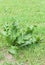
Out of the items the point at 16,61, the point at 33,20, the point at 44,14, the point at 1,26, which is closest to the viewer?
the point at 16,61

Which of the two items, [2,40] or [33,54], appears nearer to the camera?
[33,54]

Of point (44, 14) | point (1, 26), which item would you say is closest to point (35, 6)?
point (44, 14)

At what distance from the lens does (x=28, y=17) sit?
20.3 ft

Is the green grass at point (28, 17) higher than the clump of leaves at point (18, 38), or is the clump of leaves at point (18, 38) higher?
the clump of leaves at point (18, 38)

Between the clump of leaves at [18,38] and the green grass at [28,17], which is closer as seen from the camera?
the green grass at [28,17]

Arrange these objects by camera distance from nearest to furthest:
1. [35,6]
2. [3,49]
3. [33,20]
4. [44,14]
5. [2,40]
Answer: [3,49]
[2,40]
[33,20]
[44,14]
[35,6]

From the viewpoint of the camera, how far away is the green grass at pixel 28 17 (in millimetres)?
4234

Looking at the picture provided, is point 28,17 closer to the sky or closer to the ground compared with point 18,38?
closer to the ground

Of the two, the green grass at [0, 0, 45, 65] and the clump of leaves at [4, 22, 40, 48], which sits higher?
the clump of leaves at [4, 22, 40, 48]

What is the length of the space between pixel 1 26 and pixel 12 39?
44.7 inches

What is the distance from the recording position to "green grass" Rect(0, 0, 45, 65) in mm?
4234

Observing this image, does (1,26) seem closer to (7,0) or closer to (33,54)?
(33,54)

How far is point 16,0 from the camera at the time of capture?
777 cm

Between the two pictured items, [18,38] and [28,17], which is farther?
[28,17]
